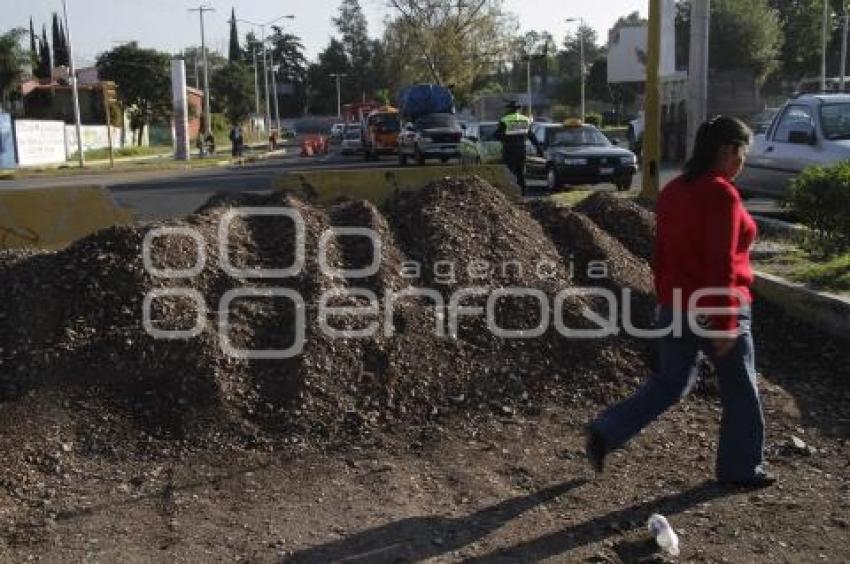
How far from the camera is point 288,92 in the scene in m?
125

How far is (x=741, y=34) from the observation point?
58812mm

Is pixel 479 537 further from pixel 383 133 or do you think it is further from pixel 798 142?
pixel 383 133

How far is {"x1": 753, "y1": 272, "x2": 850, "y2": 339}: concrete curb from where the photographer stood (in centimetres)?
628

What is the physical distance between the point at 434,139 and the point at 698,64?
1761 cm

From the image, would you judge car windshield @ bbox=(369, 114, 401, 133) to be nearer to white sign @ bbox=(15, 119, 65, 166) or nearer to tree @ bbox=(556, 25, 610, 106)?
white sign @ bbox=(15, 119, 65, 166)

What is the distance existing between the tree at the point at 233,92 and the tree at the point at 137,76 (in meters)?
19.7

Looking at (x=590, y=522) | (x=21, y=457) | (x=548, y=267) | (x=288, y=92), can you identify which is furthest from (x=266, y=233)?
(x=288, y=92)

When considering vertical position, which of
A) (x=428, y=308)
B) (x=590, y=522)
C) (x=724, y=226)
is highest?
(x=724, y=226)

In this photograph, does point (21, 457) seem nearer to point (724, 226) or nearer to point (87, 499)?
point (87, 499)

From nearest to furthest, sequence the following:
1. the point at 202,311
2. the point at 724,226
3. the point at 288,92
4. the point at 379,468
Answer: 1. the point at 724,226
2. the point at 379,468
3. the point at 202,311
4. the point at 288,92

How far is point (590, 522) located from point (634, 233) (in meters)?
3.99

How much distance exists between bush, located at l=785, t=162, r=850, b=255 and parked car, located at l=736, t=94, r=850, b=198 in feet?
11.9

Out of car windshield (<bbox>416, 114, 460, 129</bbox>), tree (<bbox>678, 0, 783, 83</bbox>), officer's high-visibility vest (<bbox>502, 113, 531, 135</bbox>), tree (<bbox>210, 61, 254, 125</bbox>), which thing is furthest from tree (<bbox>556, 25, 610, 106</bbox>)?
officer's high-visibility vest (<bbox>502, 113, 531, 135</bbox>)

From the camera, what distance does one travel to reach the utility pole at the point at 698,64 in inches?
478
